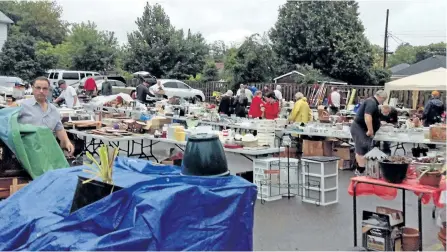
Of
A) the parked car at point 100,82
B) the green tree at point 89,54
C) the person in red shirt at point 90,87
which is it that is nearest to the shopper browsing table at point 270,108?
the person in red shirt at point 90,87

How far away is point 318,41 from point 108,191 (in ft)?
103

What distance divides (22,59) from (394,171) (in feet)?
127

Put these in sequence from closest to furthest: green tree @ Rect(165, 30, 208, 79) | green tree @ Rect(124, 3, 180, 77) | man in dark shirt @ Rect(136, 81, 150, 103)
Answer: man in dark shirt @ Rect(136, 81, 150, 103) < green tree @ Rect(124, 3, 180, 77) < green tree @ Rect(165, 30, 208, 79)

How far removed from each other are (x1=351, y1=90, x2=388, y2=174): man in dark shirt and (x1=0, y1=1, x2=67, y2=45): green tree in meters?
53.4

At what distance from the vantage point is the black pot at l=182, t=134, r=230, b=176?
4.50 meters

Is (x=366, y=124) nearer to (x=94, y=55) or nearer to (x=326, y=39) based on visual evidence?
(x=326, y=39)

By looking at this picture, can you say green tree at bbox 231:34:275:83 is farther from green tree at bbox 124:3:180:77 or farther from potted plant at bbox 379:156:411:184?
potted plant at bbox 379:156:411:184

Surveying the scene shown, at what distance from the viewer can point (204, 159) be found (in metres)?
4.52

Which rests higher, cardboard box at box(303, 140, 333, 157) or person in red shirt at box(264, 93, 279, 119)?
person in red shirt at box(264, 93, 279, 119)

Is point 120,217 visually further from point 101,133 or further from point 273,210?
point 101,133

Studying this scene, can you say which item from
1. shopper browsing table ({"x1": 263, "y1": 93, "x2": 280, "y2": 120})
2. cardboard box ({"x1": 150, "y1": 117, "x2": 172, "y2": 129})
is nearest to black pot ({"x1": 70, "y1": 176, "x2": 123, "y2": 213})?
cardboard box ({"x1": 150, "y1": 117, "x2": 172, "y2": 129})

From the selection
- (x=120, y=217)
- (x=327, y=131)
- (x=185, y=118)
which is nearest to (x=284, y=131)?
(x=327, y=131)

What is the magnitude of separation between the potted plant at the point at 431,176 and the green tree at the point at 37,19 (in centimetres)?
5738

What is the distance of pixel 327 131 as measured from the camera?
10.8 meters
